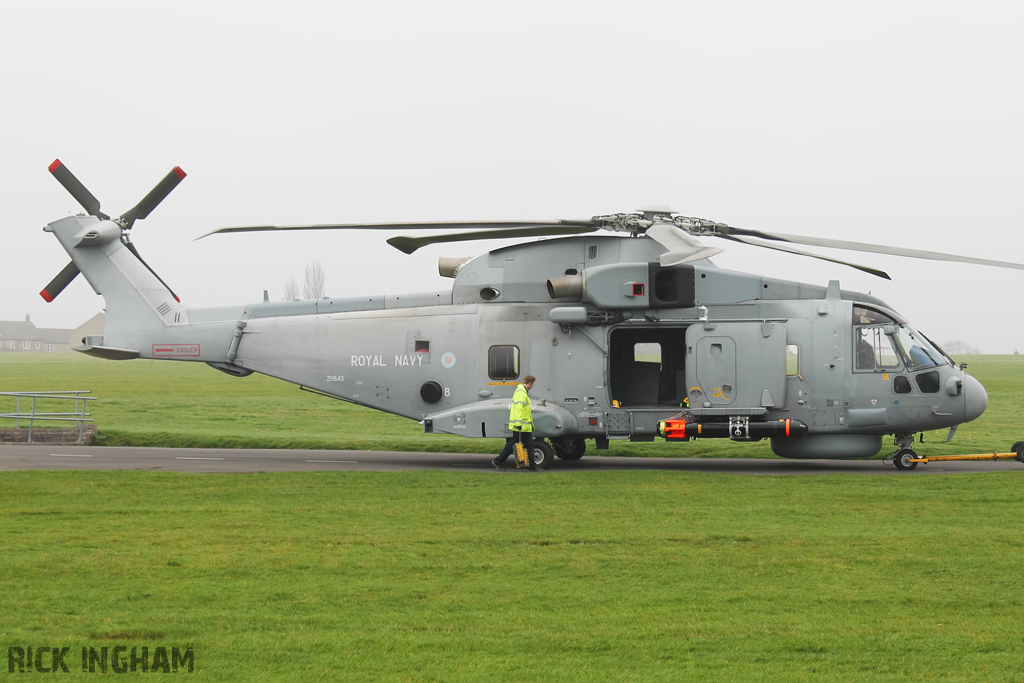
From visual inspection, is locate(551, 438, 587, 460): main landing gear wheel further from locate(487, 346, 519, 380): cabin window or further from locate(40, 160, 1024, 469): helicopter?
locate(487, 346, 519, 380): cabin window

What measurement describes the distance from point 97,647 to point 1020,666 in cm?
575

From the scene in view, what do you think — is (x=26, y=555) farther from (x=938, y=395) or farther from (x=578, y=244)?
(x=938, y=395)

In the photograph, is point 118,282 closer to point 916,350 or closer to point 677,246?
point 677,246

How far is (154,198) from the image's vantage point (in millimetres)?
19844

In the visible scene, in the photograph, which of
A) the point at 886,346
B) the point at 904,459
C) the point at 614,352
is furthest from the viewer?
the point at 614,352

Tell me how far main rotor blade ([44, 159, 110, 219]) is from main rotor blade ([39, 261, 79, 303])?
1.25 m

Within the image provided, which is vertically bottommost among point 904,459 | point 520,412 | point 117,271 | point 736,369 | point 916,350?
point 904,459

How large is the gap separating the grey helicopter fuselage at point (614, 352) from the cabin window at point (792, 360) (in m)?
0.02

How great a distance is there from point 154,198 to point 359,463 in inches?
299

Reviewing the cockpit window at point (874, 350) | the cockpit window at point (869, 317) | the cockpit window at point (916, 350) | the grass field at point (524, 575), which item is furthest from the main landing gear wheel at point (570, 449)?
the cockpit window at point (916, 350)

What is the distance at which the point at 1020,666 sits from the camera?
5457 mm

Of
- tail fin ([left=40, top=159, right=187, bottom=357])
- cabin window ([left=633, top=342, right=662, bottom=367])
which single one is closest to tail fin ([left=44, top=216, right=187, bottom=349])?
tail fin ([left=40, top=159, right=187, bottom=357])

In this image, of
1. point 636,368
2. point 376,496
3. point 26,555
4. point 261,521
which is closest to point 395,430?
point 636,368

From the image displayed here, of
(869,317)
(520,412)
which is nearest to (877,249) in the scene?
(869,317)
